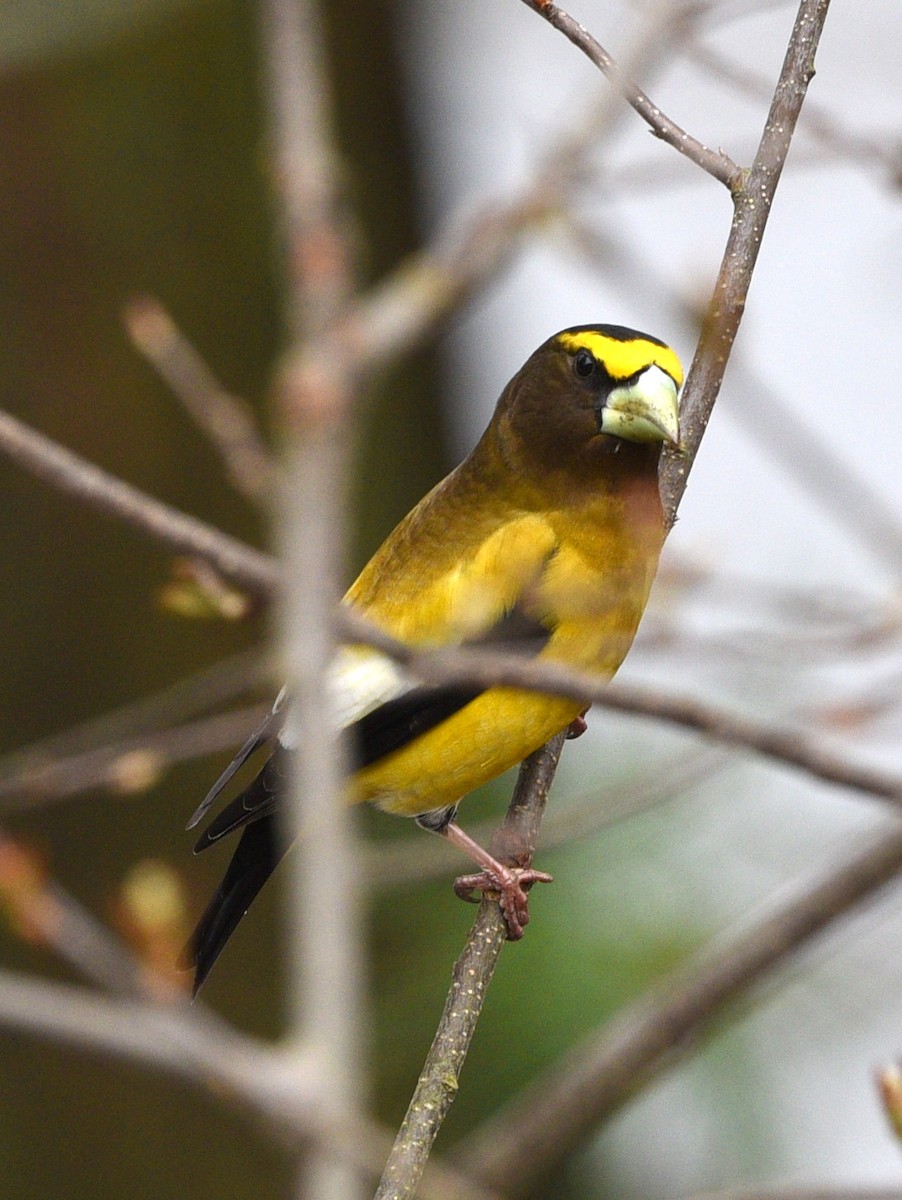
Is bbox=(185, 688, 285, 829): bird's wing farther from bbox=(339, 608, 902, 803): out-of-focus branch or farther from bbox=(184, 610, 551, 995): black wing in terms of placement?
bbox=(339, 608, 902, 803): out-of-focus branch

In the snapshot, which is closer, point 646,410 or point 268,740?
point 646,410

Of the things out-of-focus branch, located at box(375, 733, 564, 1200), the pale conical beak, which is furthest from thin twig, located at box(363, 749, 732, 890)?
the pale conical beak

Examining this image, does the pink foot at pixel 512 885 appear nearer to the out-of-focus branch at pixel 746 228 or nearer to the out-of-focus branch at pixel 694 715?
the out-of-focus branch at pixel 746 228

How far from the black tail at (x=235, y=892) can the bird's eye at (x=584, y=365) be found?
101 cm

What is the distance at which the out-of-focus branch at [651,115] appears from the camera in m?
2.30

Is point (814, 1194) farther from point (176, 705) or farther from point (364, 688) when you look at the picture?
point (364, 688)

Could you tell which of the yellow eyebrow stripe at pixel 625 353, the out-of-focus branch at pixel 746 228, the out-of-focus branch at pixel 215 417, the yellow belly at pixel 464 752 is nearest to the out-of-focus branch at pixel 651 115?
the out-of-focus branch at pixel 746 228

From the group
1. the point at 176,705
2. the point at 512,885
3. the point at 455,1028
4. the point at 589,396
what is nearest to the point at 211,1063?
the point at 176,705

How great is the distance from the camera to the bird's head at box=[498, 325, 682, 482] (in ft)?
9.75

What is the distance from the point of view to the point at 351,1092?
37.4 inches

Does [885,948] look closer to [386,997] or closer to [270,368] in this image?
[386,997]

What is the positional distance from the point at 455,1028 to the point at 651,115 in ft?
4.60

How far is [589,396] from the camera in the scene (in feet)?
10.5

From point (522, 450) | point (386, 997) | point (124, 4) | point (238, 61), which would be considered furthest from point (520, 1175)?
point (238, 61)
